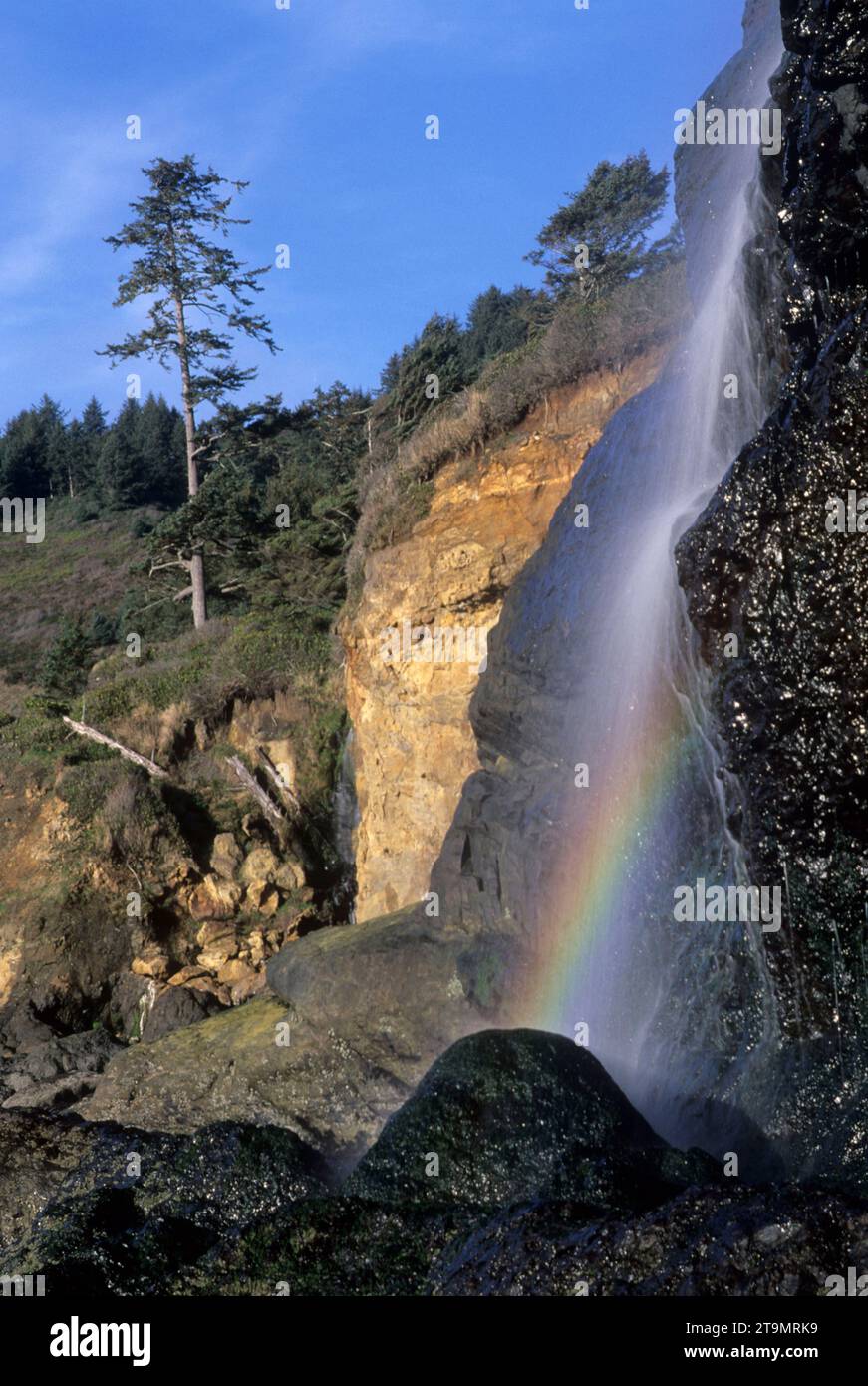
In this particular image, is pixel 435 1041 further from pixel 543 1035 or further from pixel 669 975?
pixel 543 1035

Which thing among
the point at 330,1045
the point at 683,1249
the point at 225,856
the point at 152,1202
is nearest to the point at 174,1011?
the point at 225,856

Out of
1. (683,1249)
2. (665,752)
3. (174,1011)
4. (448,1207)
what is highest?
(665,752)

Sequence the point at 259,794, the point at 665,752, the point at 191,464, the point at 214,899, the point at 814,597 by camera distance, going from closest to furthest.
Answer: the point at 814,597
the point at 665,752
the point at 214,899
the point at 259,794
the point at 191,464

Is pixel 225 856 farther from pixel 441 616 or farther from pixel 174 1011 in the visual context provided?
pixel 441 616

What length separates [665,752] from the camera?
477 inches

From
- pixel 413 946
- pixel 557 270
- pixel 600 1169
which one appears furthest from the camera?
pixel 557 270

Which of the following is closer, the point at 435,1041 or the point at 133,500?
the point at 435,1041

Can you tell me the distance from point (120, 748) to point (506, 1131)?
20.4 metres

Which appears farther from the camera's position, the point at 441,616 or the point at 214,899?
the point at 214,899

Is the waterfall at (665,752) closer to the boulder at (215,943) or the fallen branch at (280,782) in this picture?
the boulder at (215,943)

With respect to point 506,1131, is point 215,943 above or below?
below
